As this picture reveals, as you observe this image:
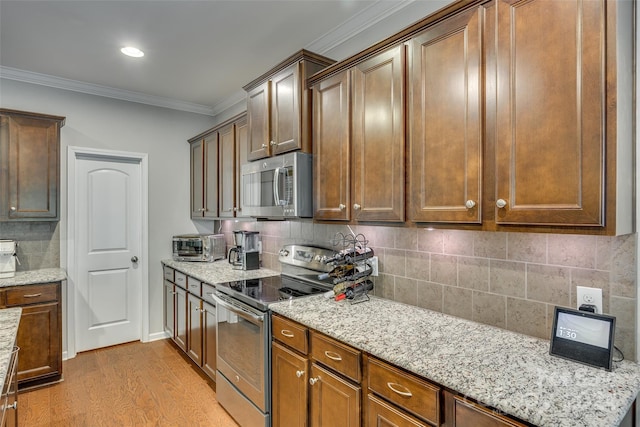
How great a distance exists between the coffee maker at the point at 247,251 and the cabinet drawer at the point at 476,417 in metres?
2.51

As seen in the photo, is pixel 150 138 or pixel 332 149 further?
pixel 150 138

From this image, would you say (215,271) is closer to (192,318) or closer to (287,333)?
(192,318)

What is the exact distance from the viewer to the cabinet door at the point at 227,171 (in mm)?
3414

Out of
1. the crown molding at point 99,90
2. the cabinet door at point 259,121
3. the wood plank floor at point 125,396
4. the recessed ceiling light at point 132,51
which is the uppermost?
the recessed ceiling light at point 132,51

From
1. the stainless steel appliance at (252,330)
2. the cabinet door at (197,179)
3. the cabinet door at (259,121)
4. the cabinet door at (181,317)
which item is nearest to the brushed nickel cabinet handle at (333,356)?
the stainless steel appliance at (252,330)

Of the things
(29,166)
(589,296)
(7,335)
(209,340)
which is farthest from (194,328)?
(589,296)

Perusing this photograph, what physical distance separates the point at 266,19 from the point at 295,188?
4.00ft

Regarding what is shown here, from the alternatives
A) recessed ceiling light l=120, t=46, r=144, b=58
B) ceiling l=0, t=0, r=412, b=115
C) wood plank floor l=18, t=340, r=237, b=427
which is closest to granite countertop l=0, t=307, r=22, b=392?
wood plank floor l=18, t=340, r=237, b=427

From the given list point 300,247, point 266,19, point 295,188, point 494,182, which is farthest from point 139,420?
point 266,19

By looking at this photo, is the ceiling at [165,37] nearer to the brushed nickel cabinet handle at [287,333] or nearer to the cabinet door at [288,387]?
the brushed nickel cabinet handle at [287,333]

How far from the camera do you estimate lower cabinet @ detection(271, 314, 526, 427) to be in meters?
1.21

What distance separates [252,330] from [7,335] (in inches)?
46.8

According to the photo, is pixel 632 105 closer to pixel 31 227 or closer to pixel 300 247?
pixel 300 247

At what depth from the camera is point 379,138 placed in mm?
1904
